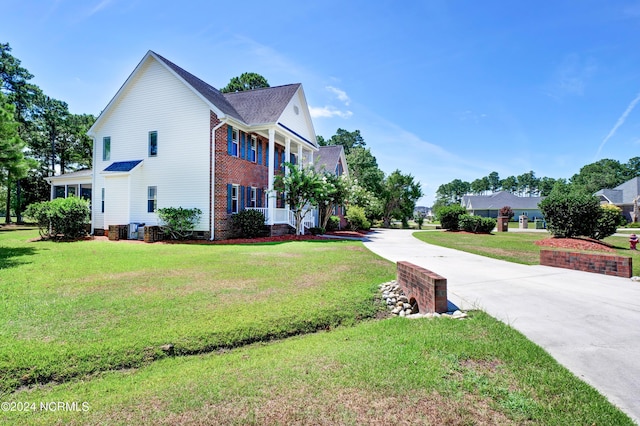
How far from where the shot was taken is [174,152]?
16656 millimetres

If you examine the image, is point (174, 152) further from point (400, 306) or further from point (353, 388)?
point (353, 388)

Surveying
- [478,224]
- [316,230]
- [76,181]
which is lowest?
[316,230]

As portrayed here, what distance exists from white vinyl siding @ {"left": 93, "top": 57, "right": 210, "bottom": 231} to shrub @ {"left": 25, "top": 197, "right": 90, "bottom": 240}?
192cm

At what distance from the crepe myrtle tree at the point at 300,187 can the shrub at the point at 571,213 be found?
439 inches

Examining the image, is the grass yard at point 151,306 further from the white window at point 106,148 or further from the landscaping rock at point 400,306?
the white window at point 106,148

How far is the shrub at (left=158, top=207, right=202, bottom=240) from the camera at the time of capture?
15570 millimetres

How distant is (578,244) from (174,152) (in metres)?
19.5

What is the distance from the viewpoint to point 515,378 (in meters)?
2.90

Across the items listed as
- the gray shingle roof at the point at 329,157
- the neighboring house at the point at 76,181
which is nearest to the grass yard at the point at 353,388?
the neighboring house at the point at 76,181

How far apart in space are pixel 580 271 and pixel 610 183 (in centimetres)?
8518

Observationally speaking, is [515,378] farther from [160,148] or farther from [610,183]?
[610,183]

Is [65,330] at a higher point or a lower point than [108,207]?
lower

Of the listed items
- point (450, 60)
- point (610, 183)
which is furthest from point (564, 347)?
point (610, 183)

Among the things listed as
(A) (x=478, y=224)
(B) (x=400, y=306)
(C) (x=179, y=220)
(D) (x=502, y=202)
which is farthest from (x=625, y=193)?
(C) (x=179, y=220)
